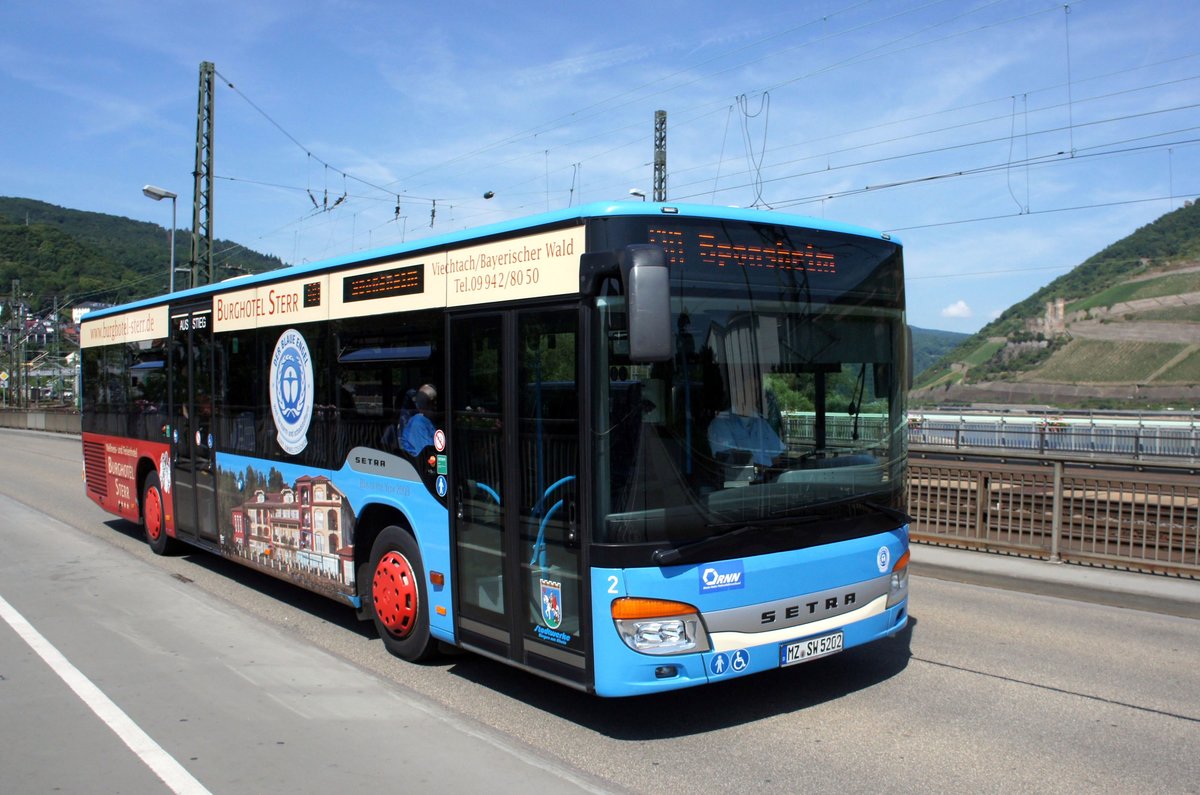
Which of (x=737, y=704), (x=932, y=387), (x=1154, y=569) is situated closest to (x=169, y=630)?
(x=737, y=704)

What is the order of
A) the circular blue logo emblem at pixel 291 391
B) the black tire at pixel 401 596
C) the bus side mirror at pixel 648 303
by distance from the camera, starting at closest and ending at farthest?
the bus side mirror at pixel 648 303, the black tire at pixel 401 596, the circular blue logo emblem at pixel 291 391

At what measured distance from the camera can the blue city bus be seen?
16.5 feet

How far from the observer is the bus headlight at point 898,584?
6125 mm

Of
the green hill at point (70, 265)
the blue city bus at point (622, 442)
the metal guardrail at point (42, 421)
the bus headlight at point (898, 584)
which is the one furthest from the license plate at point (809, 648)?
the green hill at point (70, 265)

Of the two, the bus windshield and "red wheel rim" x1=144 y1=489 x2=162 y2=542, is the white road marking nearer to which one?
the bus windshield

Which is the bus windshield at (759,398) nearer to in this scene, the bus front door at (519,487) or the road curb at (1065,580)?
the bus front door at (519,487)

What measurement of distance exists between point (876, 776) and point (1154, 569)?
24.0ft

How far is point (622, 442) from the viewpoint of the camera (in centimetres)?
500

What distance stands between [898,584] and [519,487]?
2.67 m

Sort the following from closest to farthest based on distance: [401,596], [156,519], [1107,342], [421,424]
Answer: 1. [421,424]
2. [401,596]
3. [156,519]
4. [1107,342]

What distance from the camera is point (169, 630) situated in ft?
25.7

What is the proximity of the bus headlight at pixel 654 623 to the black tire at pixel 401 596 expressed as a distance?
2.11m

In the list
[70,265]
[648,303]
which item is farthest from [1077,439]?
[70,265]

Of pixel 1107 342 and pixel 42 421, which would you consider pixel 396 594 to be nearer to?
pixel 1107 342
